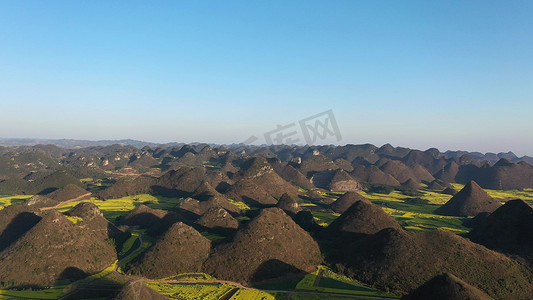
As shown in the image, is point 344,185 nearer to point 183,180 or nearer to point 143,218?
point 183,180

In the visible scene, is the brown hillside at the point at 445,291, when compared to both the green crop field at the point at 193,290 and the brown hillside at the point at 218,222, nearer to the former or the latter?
the green crop field at the point at 193,290

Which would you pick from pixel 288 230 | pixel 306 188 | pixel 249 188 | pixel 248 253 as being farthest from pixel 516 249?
pixel 306 188

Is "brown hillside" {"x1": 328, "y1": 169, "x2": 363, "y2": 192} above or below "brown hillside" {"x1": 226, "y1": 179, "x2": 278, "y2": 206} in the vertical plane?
below

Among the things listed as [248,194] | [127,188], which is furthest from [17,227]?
[248,194]

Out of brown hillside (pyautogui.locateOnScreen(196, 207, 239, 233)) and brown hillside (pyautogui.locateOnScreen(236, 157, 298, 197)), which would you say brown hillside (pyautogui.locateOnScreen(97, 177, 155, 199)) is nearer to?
brown hillside (pyautogui.locateOnScreen(236, 157, 298, 197))

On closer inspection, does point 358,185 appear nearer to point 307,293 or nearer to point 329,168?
point 329,168

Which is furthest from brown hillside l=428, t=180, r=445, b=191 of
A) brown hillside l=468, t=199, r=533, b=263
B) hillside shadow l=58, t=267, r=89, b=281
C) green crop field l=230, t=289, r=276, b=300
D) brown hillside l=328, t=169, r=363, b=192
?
hillside shadow l=58, t=267, r=89, b=281

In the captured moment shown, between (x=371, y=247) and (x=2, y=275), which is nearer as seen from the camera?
(x=2, y=275)
